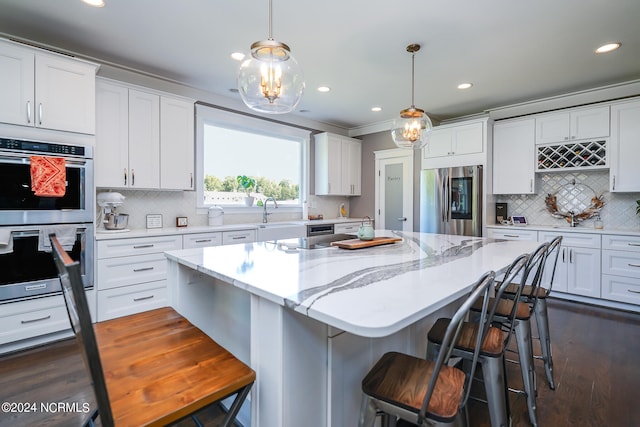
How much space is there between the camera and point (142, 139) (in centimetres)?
329

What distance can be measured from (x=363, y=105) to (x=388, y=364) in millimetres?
4077

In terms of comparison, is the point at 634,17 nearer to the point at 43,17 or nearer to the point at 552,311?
the point at 552,311

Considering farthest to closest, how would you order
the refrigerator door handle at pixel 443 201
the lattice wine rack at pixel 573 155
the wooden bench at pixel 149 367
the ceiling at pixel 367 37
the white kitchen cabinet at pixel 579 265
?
the refrigerator door handle at pixel 443 201, the lattice wine rack at pixel 573 155, the white kitchen cabinet at pixel 579 265, the ceiling at pixel 367 37, the wooden bench at pixel 149 367

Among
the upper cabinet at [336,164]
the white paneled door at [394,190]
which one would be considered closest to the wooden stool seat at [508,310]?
the white paneled door at [394,190]

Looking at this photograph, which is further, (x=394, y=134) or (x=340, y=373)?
(x=394, y=134)

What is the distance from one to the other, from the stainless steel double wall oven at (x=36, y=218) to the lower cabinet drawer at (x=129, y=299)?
227 mm

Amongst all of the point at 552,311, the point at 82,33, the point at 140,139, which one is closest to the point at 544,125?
the point at 552,311

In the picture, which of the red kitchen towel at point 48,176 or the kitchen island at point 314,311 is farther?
the red kitchen towel at point 48,176

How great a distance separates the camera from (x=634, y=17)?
2434mm

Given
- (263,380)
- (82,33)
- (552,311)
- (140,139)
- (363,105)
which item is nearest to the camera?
(263,380)

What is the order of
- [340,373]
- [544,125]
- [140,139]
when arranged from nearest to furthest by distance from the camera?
1. [340,373]
2. [140,139]
3. [544,125]

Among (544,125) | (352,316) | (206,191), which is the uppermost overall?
(544,125)

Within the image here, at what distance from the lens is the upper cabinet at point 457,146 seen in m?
4.48

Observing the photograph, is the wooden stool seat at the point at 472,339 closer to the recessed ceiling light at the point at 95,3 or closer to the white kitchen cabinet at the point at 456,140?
the recessed ceiling light at the point at 95,3
